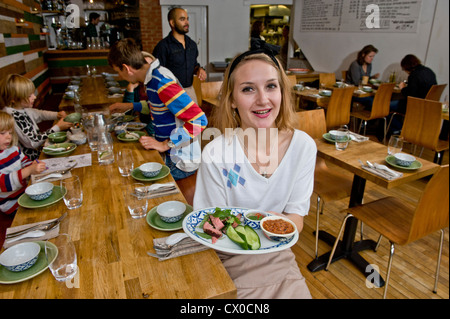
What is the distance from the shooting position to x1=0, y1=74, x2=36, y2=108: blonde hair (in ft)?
6.92

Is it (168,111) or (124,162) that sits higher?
(168,111)

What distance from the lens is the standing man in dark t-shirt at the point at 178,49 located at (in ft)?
12.4

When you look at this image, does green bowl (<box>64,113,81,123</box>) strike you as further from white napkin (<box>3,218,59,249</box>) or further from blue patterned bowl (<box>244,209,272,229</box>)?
blue patterned bowl (<box>244,209,272,229</box>)

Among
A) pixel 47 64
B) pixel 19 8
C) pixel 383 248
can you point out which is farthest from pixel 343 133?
pixel 47 64

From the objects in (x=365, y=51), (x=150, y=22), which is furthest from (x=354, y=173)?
(x=150, y=22)

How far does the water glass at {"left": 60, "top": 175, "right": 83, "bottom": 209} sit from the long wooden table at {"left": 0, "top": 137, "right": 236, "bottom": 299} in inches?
1.2

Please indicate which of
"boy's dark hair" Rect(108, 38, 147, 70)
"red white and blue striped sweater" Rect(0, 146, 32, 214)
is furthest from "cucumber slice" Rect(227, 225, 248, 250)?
"boy's dark hair" Rect(108, 38, 147, 70)

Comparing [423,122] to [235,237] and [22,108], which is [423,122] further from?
[22,108]

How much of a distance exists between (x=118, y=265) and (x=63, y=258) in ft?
0.53

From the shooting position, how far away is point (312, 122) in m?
2.52

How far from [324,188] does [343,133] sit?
1.43ft

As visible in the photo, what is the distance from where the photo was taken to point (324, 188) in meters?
2.20

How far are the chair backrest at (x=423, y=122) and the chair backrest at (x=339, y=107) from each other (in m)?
0.74
